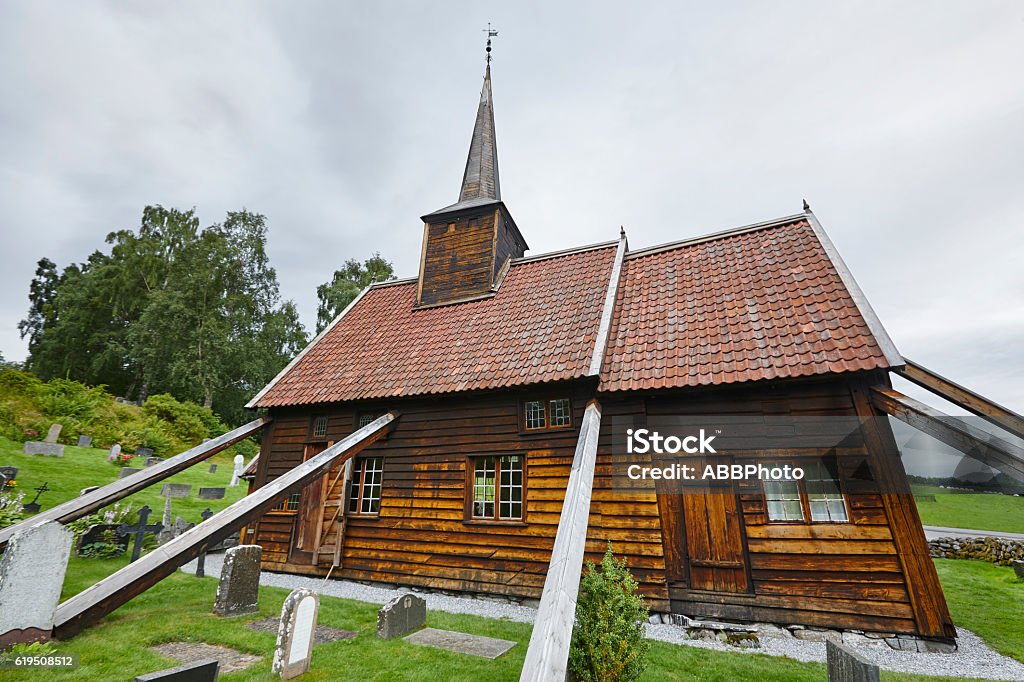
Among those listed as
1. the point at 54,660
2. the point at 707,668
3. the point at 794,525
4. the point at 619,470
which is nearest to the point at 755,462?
the point at 794,525

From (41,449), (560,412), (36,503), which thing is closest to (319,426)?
(560,412)

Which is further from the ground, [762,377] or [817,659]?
[762,377]

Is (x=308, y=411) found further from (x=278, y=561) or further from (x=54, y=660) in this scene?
(x=54, y=660)

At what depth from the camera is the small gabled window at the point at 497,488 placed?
26.2ft

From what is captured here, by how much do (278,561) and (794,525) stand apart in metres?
10.2

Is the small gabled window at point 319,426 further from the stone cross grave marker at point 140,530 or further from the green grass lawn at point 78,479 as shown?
the green grass lawn at point 78,479

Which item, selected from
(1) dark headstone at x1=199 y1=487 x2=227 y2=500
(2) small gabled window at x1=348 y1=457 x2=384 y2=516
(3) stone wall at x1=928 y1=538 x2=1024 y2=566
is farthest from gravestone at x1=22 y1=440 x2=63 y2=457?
(3) stone wall at x1=928 y1=538 x2=1024 y2=566

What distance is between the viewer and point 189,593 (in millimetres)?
7449

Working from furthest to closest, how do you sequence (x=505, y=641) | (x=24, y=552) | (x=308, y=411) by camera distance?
(x=308, y=411)
(x=505, y=641)
(x=24, y=552)

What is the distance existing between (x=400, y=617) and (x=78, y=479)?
50.8ft

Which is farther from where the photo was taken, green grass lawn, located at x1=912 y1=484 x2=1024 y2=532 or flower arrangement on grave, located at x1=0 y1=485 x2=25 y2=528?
green grass lawn, located at x1=912 y1=484 x2=1024 y2=532

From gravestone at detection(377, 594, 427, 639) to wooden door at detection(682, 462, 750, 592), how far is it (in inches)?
158

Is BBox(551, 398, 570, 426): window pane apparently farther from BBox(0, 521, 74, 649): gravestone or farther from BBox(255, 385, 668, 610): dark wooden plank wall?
BBox(0, 521, 74, 649): gravestone

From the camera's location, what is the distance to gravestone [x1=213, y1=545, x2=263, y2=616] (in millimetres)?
6246
